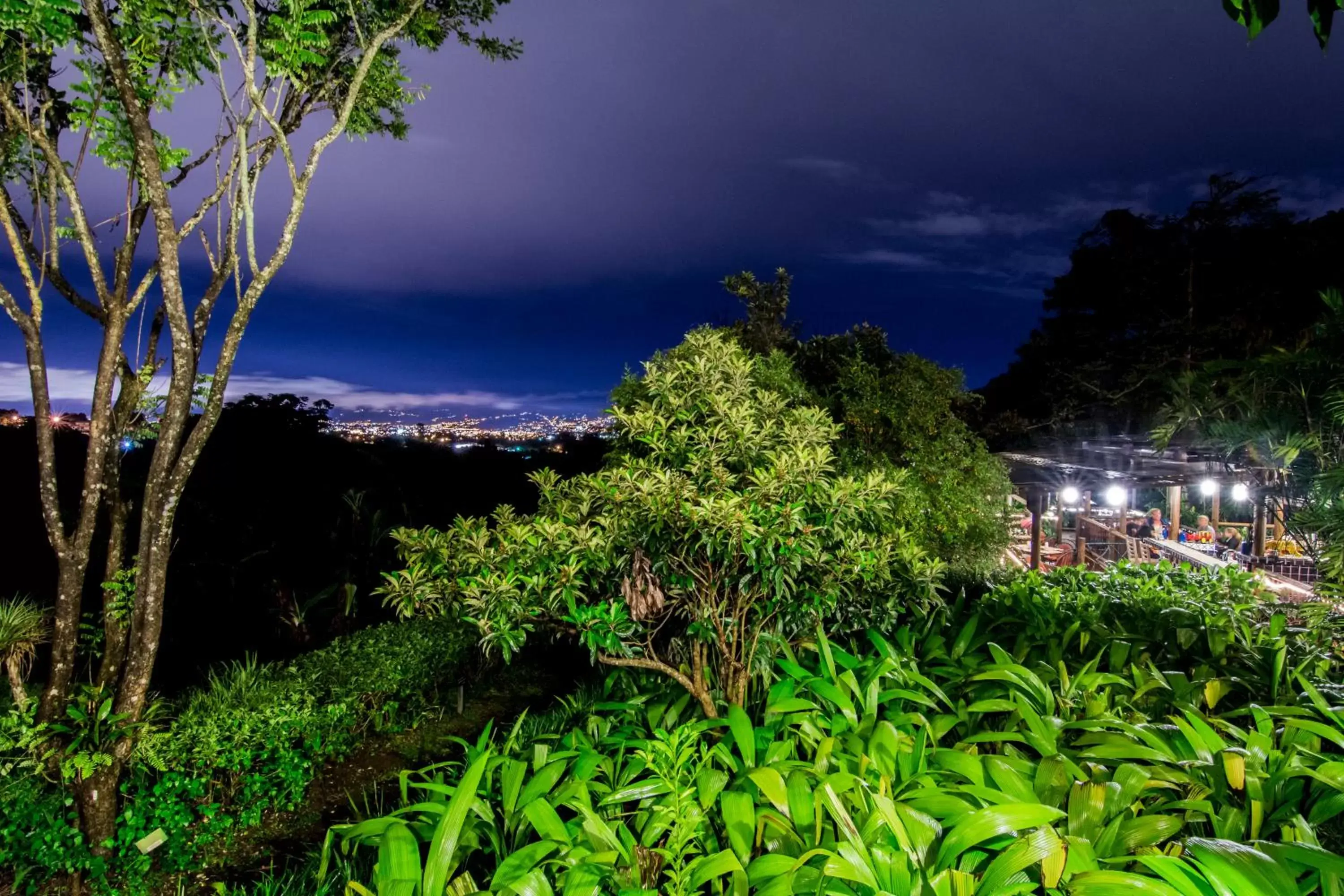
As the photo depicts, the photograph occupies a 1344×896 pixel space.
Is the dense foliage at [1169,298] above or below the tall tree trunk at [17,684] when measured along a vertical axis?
above

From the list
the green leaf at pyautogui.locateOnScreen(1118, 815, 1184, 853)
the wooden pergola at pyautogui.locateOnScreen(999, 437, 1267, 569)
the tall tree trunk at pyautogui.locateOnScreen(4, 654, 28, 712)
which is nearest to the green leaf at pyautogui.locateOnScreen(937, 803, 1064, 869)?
the green leaf at pyautogui.locateOnScreen(1118, 815, 1184, 853)

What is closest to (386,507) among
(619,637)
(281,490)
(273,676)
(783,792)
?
(281,490)

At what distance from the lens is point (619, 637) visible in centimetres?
264

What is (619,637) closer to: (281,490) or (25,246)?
(25,246)

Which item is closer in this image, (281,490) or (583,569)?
(583,569)

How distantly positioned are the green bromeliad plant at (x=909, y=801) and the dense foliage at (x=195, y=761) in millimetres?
1190

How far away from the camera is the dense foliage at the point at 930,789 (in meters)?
1.58

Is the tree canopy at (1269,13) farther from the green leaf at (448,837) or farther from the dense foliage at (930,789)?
the green leaf at (448,837)

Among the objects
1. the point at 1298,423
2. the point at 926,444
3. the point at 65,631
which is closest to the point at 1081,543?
the point at 926,444

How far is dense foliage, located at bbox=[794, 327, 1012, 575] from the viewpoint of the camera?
562 centimetres

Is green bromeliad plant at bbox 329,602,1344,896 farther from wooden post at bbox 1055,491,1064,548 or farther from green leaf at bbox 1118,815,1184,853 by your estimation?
wooden post at bbox 1055,491,1064,548

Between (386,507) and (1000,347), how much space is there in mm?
60156

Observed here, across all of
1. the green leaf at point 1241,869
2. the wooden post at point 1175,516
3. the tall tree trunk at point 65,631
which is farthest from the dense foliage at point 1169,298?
the tall tree trunk at point 65,631

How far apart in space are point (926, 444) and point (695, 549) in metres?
3.89
